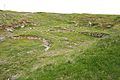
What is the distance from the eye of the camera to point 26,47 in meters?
57.3

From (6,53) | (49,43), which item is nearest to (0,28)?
(49,43)

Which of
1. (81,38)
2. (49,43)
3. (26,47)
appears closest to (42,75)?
(26,47)

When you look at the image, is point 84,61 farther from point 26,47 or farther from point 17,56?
point 26,47

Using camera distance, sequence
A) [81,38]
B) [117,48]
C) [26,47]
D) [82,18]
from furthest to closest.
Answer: [82,18], [81,38], [26,47], [117,48]

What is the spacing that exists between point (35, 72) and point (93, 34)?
44.9 meters

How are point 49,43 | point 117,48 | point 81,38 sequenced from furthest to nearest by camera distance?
point 81,38 < point 49,43 < point 117,48

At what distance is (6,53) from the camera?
5269 cm

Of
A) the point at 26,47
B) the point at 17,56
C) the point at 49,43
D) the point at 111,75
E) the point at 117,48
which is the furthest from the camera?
the point at 49,43

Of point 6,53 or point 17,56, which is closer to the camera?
point 17,56

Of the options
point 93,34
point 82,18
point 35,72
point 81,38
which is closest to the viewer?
point 35,72

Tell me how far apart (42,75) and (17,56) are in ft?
59.7

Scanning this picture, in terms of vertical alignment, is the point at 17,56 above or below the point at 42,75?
below

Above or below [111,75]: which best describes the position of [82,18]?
below

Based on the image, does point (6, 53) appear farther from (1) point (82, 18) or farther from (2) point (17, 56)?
(1) point (82, 18)
